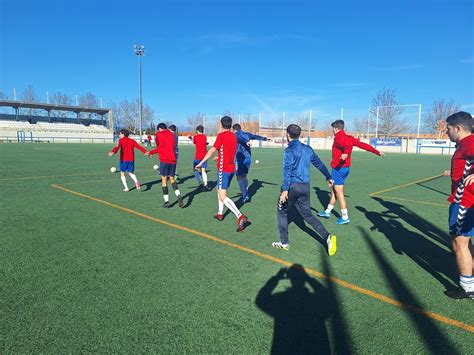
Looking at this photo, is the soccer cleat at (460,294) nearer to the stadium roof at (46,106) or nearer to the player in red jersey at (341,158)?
the player in red jersey at (341,158)

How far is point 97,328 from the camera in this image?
287 centimetres

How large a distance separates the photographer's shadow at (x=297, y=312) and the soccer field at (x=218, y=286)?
0.04ft

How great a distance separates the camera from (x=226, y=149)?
6.19 meters

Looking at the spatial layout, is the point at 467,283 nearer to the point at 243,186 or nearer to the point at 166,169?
the point at 243,186

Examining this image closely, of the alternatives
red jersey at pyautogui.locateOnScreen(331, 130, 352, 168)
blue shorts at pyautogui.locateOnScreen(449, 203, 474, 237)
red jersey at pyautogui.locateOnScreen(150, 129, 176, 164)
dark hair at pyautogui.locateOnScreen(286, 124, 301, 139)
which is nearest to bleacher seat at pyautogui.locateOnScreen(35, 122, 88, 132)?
red jersey at pyautogui.locateOnScreen(150, 129, 176, 164)

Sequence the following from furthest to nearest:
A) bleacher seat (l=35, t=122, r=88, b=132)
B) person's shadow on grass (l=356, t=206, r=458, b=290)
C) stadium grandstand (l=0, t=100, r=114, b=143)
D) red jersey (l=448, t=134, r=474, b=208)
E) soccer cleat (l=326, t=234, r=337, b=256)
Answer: bleacher seat (l=35, t=122, r=88, b=132) → stadium grandstand (l=0, t=100, r=114, b=143) → soccer cleat (l=326, t=234, r=337, b=256) → person's shadow on grass (l=356, t=206, r=458, b=290) → red jersey (l=448, t=134, r=474, b=208)

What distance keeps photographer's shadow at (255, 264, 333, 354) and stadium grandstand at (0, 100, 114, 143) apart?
58.5 m

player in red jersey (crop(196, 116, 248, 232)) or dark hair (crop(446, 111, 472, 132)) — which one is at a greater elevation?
dark hair (crop(446, 111, 472, 132))

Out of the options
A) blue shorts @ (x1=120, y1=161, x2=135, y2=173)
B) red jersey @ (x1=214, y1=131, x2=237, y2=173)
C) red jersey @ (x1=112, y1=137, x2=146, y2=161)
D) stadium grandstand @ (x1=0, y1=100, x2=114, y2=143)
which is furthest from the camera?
stadium grandstand @ (x1=0, y1=100, x2=114, y2=143)

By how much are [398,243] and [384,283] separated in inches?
71.6

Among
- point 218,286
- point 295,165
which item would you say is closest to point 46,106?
point 295,165

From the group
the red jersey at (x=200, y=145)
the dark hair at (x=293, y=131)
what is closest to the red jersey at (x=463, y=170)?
the dark hair at (x=293, y=131)

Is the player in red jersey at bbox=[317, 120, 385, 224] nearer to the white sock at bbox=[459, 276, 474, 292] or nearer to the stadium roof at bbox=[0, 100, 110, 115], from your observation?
the white sock at bbox=[459, 276, 474, 292]

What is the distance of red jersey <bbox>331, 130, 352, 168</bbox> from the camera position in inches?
253
